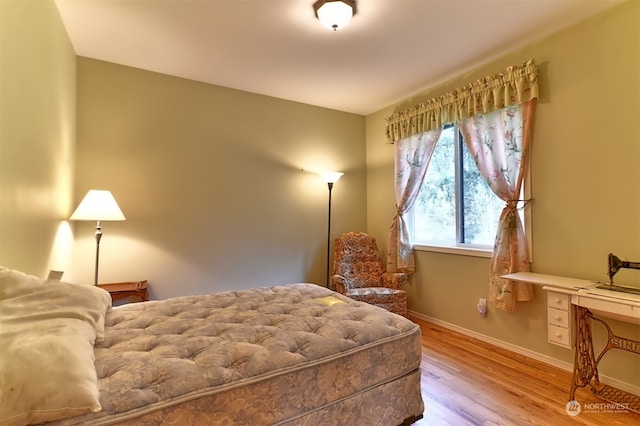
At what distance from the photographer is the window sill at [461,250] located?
2.92m

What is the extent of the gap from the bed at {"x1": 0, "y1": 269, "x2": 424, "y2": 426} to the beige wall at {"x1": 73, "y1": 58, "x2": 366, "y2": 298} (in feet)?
4.57

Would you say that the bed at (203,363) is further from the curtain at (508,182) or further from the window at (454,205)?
the window at (454,205)

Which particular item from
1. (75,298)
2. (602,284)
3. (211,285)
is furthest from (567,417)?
(211,285)

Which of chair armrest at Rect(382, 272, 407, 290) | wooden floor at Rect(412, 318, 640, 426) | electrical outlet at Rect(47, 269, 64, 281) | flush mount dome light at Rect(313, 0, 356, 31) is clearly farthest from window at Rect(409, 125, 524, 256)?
electrical outlet at Rect(47, 269, 64, 281)

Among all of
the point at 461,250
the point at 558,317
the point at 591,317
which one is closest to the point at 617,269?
the point at 591,317

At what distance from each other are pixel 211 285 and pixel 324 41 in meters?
2.60

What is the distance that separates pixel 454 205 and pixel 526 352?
4.85 feet

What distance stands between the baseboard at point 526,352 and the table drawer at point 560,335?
0.42 metres

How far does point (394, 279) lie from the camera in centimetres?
344

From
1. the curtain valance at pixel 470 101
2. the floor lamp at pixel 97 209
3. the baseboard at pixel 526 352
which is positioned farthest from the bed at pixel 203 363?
the curtain valance at pixel 470 101

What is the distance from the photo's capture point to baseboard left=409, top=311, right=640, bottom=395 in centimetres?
210

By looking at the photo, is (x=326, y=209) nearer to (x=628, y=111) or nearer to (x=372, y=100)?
(x=372, y=100)

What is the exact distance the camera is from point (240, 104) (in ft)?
11.4

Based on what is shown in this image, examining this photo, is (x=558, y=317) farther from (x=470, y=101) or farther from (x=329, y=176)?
(x=329, y=176)
